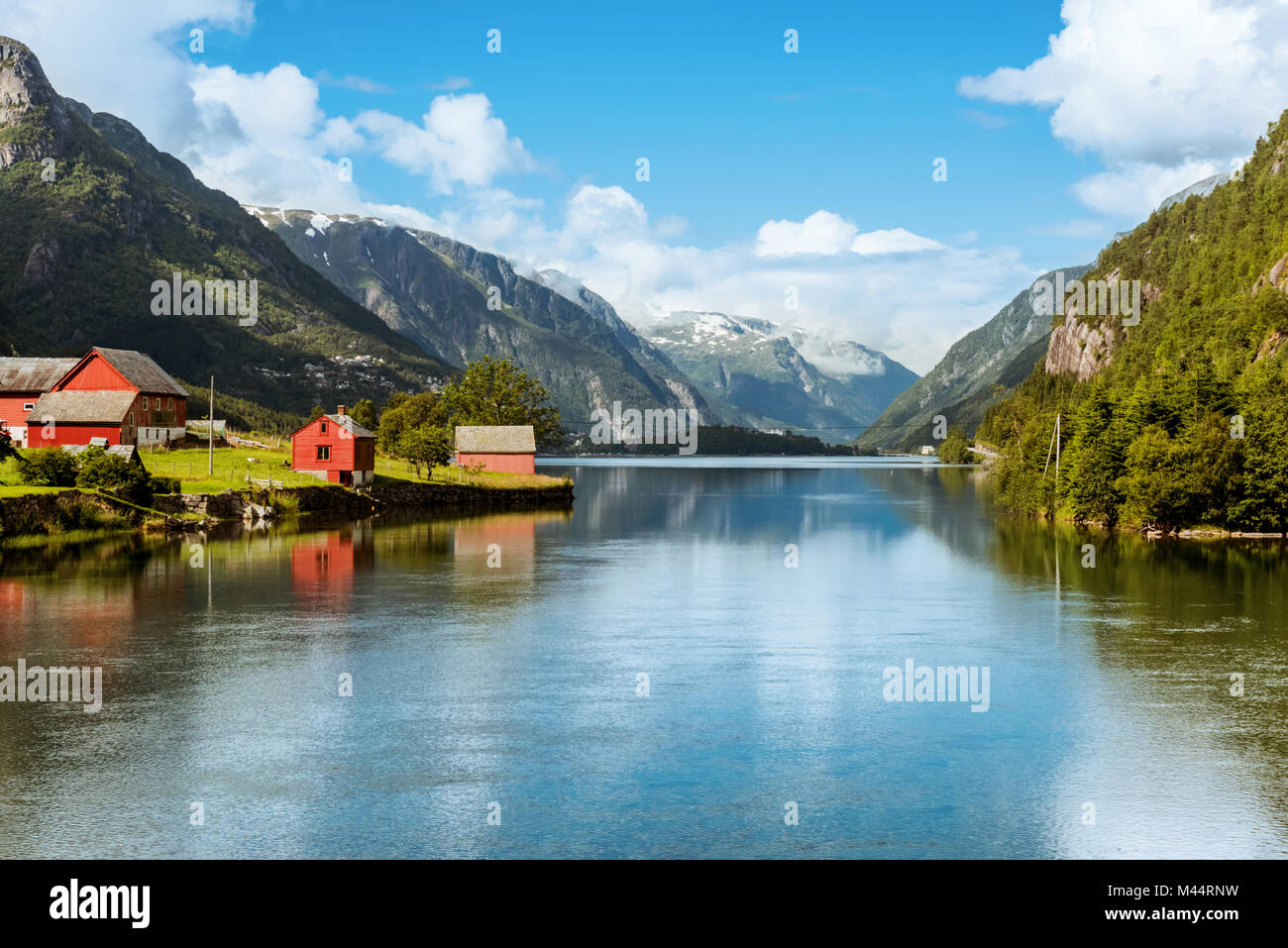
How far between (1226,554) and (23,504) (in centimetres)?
7361

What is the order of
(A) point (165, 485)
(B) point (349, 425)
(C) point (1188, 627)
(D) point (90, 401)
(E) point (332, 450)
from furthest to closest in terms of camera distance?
(D) point (90, 401)
(E) point (332, 450)
(B) point (349, 425)
(A) point (165, 485)
(C) point (1188, 627)

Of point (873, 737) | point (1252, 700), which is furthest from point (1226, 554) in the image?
point (873, 737)

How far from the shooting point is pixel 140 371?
116250 mm

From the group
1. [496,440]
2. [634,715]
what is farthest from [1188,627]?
[496,440]

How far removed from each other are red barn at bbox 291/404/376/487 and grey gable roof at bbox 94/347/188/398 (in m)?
17.7

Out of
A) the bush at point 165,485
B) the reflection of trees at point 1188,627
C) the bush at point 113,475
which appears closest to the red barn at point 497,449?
the bush at point 165,485

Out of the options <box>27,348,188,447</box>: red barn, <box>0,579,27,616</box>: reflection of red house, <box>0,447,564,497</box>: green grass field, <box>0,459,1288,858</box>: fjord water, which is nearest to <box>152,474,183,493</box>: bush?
<box>0,447,564,497</box>: green grass field

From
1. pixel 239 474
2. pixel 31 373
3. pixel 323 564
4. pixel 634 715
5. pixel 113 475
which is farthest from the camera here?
pixel 31 373

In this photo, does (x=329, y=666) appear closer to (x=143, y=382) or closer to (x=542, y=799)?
(x=542, y=799)

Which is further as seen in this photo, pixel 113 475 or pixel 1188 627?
pixel 113 475

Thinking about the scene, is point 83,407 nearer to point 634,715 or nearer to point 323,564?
point 323,564

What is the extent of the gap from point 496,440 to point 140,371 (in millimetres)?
44870

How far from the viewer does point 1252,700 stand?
3064 centimetres

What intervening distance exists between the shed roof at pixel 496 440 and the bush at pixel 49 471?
68.8m
